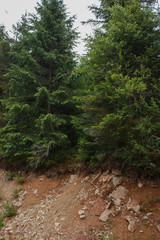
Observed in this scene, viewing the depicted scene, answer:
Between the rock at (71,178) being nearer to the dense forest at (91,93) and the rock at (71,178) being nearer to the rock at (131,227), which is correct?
the dense forest at (91,93)

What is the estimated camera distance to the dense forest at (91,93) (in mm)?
3822

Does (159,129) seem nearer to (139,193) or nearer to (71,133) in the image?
(139,193)

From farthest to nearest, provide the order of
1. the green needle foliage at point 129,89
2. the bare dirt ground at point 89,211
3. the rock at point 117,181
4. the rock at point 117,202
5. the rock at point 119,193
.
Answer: the rock at point 117,181 < the rock at point 119,193 < the rock at point 117,202 < the green needle foliage at point 129,89 < the bare dirt ground at point 89,211

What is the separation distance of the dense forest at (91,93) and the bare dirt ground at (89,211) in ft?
2.73

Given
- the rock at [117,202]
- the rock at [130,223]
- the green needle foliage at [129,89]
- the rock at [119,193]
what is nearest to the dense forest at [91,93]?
the green needle foliage at [129,89]

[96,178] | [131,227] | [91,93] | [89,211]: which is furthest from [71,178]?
[91,93]

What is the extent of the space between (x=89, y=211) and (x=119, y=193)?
116 cm

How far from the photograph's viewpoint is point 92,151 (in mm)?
5352

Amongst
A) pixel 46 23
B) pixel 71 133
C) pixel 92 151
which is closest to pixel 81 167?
pixel 92 151

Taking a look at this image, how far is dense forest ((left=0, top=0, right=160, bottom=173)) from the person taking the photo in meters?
3.82

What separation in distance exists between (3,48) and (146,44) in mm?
13180

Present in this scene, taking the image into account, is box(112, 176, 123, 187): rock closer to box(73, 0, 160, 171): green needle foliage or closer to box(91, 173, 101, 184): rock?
box(73, 0, 160, 171): green needle foliage

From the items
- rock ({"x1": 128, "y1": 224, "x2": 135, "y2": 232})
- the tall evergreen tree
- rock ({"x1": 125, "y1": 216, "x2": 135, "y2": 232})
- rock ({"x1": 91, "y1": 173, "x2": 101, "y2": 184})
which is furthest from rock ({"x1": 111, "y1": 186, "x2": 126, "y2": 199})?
the tall evergreen tree

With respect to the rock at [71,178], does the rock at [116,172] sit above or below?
above
